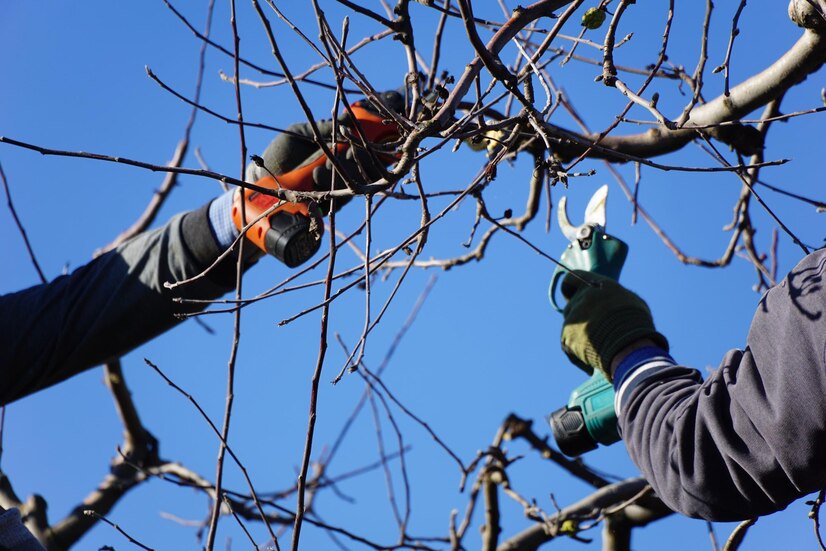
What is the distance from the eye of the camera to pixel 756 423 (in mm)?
1565

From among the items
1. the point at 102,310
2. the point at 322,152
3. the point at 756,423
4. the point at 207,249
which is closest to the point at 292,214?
the point at 322,152

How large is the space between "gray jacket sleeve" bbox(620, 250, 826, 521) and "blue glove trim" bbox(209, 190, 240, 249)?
1263 millimetres

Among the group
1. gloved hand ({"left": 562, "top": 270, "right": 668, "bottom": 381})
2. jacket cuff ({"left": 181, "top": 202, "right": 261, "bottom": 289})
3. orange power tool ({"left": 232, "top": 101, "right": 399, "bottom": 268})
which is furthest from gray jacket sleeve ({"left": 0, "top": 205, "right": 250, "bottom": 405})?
gloved hand ({"left": 562, "top": 270, "right": 668, "bottom": 381})

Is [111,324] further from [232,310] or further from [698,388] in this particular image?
[698,388]

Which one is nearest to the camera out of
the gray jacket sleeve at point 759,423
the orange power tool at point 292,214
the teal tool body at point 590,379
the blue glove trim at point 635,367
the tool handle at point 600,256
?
the gray jacket sleeve at point 759,423

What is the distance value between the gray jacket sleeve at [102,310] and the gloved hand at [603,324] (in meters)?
0.96

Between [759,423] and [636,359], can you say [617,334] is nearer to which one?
[636,359]

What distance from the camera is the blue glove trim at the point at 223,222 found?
258 centimetres

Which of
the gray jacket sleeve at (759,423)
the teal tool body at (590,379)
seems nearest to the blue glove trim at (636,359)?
the teal tool body at (590,379)

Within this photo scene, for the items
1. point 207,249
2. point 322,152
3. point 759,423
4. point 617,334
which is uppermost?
point 322,152

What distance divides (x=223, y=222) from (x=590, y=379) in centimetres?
111

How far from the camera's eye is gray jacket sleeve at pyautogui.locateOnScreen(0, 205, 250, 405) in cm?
256

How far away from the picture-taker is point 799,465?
4.95 ft

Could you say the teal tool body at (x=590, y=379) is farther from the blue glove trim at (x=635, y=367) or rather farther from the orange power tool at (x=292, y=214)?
the orange power tool at (x=292, y=214)
